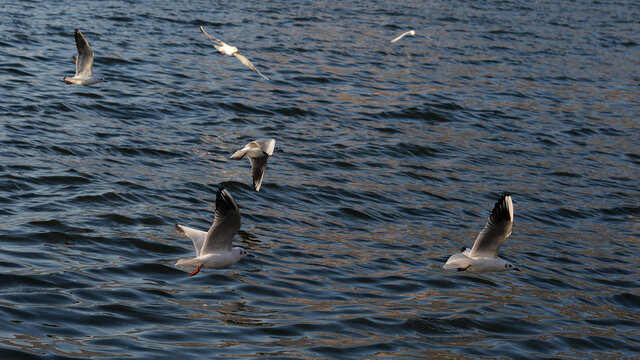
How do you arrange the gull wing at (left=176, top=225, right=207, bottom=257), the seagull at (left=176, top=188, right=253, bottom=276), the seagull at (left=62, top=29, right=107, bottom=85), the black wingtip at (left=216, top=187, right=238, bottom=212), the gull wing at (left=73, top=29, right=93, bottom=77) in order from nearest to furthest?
the black wingtip at (left=216, top=187, right=238, bottom=212)
the seagull at (left=176, top=188, right=253, bottom=276)
the gull wing at (left=176, top=225, right=207, bottom=257)
the gull wing at (left=73, top=29, right=93, bottom=77)
the seagull at (left=62, top=29, right=107, bottom=85)

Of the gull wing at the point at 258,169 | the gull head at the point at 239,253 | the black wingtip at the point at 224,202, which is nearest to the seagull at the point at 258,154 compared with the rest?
the gull wing at the point at 258,169

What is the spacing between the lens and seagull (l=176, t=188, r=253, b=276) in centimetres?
1021

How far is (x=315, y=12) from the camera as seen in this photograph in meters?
32.4

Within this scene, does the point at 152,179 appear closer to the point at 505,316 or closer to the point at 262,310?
the point at 262,310

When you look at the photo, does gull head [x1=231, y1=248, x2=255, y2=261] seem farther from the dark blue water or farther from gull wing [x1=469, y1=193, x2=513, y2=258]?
gull wing [x1=469, y1=193, x2=513, y2=258]

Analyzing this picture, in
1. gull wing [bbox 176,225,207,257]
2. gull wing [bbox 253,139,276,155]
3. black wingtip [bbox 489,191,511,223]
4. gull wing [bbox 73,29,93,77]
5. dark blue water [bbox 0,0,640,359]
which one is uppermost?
gull wing [bbox 73,29,93,77]

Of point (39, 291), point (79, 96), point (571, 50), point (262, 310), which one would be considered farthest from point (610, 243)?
point (571, 50)

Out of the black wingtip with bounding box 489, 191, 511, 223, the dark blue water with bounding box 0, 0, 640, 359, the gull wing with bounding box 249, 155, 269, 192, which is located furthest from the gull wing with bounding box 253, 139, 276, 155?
the black wingtip with bounding box 489, 191, 511, 223

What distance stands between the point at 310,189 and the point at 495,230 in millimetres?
4824

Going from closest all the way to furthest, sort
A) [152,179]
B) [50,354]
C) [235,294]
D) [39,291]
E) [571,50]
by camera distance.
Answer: [50,354] → [39,291] → [235,294] → [152,179] → [571,50]

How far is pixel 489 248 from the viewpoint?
1138 cm

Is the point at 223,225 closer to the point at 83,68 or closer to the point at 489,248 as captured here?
the point at 489,248

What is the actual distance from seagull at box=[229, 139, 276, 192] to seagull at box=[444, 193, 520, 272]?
3743mm

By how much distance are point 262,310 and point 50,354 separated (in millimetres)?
2593
